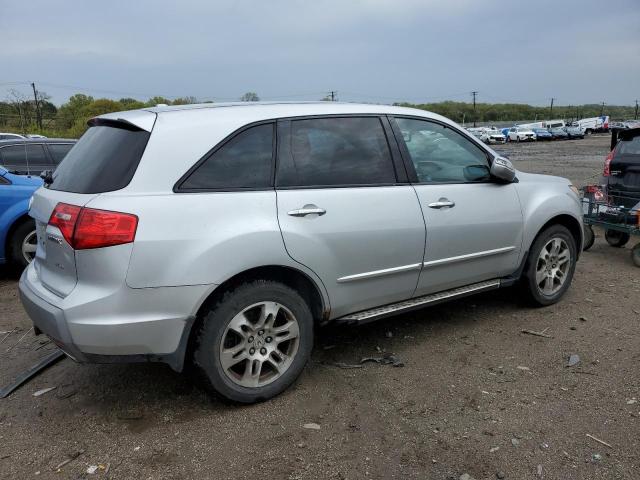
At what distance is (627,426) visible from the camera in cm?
297

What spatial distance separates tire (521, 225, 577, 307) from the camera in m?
4.63

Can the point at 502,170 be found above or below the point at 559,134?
above

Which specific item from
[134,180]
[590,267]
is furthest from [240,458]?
[590,267]

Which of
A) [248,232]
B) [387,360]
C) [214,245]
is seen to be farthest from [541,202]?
[214,245]

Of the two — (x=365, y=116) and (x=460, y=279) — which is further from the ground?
(x=365, y=116)

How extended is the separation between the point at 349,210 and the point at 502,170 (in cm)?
147

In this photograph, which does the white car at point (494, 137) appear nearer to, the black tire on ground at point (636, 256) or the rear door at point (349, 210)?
the black tire on ground at point (636, 256)

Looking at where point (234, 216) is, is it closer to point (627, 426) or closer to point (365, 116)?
point (365, 116)

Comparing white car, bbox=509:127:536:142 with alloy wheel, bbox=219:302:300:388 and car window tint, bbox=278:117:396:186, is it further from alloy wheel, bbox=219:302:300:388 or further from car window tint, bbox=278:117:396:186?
alloy wheel, bbox=219:302:300:388

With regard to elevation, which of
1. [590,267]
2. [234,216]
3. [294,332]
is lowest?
[590,267]

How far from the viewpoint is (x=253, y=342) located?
3.16m

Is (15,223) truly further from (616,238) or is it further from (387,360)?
(616,238)

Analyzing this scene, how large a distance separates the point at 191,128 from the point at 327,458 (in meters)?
1.92

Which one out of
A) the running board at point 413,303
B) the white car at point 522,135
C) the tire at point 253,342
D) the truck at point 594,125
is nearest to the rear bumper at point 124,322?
the tire at point 253,342
